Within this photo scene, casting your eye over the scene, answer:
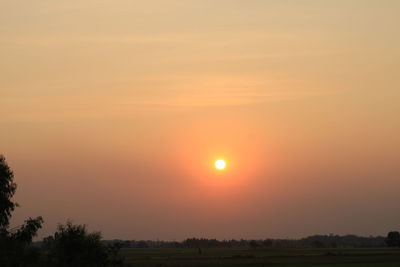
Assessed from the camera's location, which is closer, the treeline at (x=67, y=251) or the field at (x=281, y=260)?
the treeline at (x=67, y=251)

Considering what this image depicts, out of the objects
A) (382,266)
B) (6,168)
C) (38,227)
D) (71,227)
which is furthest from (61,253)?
(382,266)

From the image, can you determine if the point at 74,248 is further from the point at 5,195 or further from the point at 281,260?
the point at 281,260

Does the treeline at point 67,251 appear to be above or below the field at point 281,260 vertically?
below

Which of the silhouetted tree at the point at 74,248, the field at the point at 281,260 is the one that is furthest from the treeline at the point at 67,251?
the field at the point at 281,260

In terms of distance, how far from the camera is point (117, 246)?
48.8 metres

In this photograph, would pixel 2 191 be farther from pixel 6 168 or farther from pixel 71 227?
pixel 71 227

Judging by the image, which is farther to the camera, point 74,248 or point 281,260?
point 281,260

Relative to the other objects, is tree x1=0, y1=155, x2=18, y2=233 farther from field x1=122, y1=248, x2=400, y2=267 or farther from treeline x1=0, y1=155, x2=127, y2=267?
field x1=122, y1=248, x2=400, y2=267

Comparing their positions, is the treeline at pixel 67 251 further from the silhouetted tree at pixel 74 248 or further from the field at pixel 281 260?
the field at pixel 281 260

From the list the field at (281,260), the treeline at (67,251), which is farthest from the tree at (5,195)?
the field at (281,260)

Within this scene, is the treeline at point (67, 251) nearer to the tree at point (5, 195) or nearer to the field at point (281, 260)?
the tree at point (5, 195)

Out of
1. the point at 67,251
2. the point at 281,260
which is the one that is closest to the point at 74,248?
the point at 67,251

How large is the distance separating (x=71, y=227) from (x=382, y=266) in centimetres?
5042

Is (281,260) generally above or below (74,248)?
above
